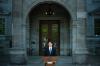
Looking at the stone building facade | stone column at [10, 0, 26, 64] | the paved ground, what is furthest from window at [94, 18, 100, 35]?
stone column at [10, 0, 26, 64]

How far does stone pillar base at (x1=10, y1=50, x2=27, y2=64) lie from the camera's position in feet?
91.1

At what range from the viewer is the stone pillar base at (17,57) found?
91.1 ft

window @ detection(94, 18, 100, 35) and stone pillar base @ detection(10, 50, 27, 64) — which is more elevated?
window @ detection(94, 18, 100, 35)

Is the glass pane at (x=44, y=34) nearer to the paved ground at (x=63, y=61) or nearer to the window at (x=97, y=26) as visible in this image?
the paved ground at (x=63, y=61)

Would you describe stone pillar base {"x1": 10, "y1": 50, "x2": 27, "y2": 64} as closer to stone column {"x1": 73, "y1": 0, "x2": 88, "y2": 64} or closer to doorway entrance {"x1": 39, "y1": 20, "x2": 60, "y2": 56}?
stone column {"x1": 73, "y1": 0, "x2": 88, "y2": 64}

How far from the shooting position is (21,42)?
92.1 feet

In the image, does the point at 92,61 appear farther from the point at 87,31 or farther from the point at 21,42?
the point at 21,42

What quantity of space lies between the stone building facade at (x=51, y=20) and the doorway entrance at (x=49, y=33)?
0.27 m

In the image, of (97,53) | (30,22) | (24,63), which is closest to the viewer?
(24,63)

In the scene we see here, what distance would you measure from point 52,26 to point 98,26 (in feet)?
15.1

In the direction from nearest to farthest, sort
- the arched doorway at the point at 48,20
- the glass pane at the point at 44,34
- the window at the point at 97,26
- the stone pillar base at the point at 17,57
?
the stone pillar base at the point at 17,57 → the window at the point at 97,26 → the arched doorway at the point at 48,20 → the glass pane at the point at 44,34

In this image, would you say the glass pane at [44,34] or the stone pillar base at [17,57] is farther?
the glass pane at [44,34]

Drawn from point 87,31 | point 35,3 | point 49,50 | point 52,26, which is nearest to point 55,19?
point 52,26

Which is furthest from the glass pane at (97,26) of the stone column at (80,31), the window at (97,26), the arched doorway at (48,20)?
the stone column at (80,31)
